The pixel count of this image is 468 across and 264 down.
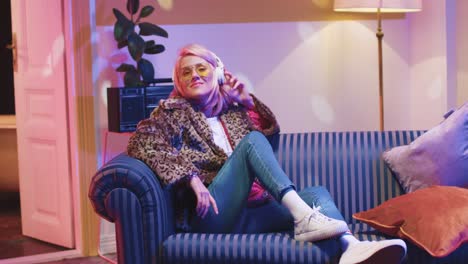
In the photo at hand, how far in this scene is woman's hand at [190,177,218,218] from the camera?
292 centimetres

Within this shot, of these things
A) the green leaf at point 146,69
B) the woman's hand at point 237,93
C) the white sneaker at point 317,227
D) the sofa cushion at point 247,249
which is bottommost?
the sofa cushion at point 247,249

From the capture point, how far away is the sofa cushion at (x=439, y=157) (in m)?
3.12

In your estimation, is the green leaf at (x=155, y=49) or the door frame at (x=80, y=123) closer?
the green leaf at (x=155, y=49)

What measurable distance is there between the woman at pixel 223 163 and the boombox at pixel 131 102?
2.78 feet

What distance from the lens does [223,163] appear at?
126 inches

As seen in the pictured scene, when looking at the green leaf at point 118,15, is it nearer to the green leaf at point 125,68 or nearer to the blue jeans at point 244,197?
the green leaf at point 125,68

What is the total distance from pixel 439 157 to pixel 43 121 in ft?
8.26

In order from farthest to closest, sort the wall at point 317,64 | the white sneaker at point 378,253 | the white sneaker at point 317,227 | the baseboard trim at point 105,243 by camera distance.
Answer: the wall at point 317,64 < the baseboard trim at point 105,243 < the white sneaker at point 317,227 < the white sneaker at point 378,253

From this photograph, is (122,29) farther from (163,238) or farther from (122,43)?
(163,238)

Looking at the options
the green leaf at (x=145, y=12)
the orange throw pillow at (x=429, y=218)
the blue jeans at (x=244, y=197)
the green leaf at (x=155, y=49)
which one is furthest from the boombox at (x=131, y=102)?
the orange throw pillow at (x=429, y=218)

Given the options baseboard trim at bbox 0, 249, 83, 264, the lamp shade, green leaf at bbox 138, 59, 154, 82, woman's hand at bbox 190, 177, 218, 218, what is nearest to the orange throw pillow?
woman's hand at bbox 190, 177, 218, 218

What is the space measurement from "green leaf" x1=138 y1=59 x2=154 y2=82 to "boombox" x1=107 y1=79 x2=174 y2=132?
3.6 inches

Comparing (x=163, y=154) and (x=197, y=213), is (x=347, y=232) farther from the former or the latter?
(x=163, y=154)

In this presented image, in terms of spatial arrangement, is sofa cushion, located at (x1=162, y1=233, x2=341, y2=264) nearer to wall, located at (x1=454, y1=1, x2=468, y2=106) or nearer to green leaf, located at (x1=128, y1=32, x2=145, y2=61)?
green leaf, located at (x1=128, y1=32, x2=145, y2=61)
